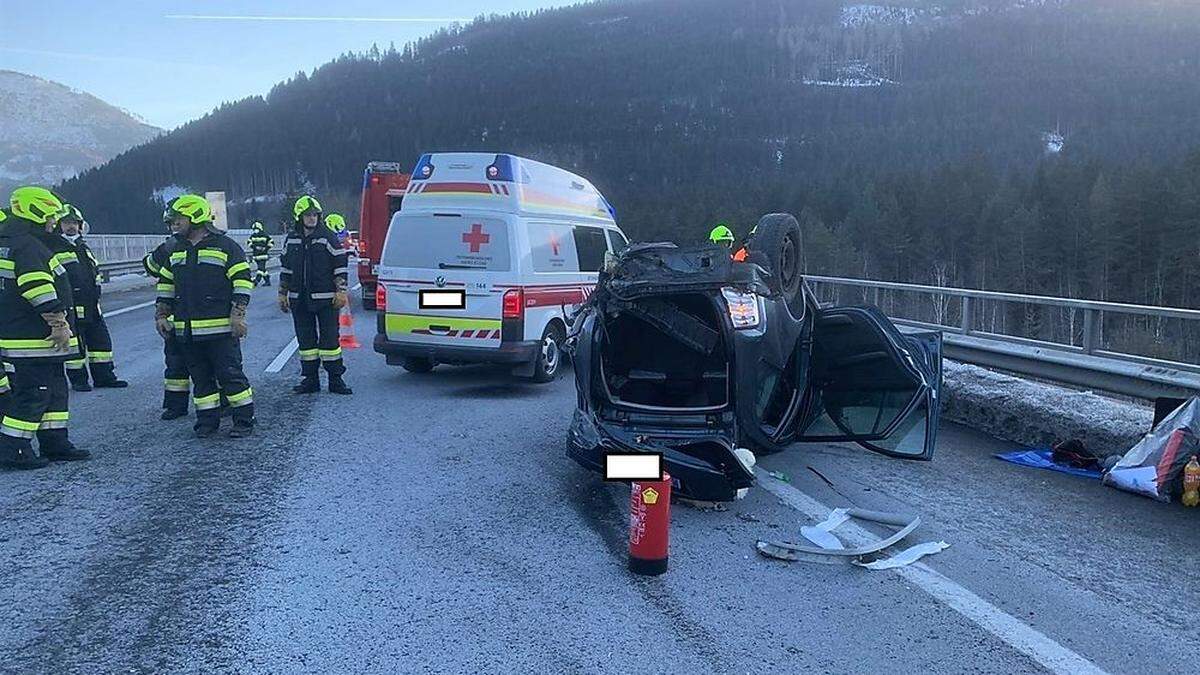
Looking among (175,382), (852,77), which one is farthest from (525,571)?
(852,77)

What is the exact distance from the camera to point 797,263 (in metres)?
6.38

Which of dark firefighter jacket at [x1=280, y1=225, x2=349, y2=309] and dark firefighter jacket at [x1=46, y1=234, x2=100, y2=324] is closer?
dark firefighter jacket at [x1=46, y1=234, x2=100, y2=324]

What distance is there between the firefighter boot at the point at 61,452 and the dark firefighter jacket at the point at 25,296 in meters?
0.60

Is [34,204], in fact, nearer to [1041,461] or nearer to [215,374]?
[215,374]

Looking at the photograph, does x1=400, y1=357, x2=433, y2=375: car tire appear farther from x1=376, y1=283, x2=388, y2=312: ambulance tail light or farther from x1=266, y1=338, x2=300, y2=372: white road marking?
x1=266, y1=338, x2=300, y2=372: white road marking

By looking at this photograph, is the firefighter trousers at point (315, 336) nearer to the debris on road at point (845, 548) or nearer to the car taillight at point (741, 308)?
the car taillight at point (741, 308)

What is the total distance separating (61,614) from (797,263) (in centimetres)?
484

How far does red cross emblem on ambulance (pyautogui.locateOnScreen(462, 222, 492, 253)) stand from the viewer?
8953 mm

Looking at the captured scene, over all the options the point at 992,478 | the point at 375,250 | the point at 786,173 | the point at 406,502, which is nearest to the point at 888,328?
the point at 992,478

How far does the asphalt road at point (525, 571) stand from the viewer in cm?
341

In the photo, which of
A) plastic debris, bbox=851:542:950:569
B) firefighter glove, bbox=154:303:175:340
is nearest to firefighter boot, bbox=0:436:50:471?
firefighter glove, bbox=154:303:175:340

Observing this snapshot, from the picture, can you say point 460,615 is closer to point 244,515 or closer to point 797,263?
point 244,515

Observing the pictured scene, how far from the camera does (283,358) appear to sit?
11.0 m

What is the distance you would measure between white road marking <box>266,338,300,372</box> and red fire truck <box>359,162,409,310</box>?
553 cm
